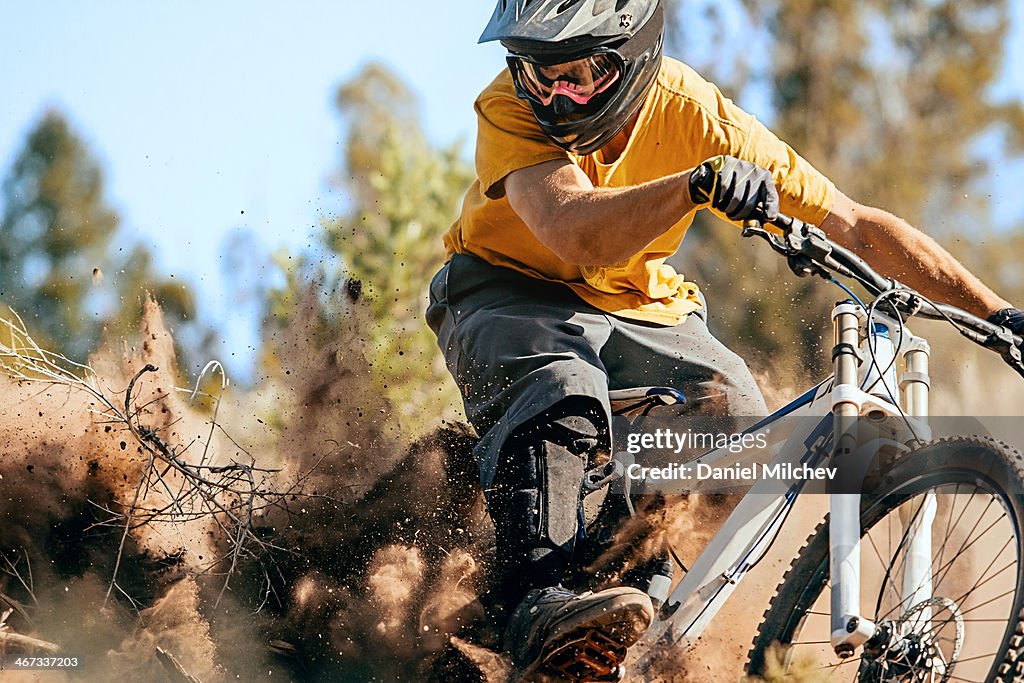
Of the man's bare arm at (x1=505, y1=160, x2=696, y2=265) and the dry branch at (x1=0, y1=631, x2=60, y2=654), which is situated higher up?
the man's bare arm at (x1=505, y1=160, x2=696, y2=265)

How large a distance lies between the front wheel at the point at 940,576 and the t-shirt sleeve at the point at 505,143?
152 centimetres

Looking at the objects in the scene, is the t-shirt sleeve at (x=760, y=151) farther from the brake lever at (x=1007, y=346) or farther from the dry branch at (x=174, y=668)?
the dry branch at (x=174, y=668)

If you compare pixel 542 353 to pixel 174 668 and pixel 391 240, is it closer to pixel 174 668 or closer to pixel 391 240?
pixel 174 668

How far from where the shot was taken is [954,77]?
1533 cm

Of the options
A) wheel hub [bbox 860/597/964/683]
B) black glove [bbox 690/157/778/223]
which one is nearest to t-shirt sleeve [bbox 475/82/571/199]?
black glove [bbox 690/157/778/223]

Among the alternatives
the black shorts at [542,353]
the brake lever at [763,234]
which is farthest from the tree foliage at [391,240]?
the brake lever at [763,234]

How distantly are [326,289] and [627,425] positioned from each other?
3218 mm

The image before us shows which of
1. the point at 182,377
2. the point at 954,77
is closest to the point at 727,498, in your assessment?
the point at 182,377

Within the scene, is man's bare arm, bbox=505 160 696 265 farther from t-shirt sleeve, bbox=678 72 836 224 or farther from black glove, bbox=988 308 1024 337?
black glove, bbox=988 308 1024 337

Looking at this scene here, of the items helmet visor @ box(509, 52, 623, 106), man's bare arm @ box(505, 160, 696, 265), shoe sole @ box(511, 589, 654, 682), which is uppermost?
helmet visor @ box(509, 52, 623, 106)

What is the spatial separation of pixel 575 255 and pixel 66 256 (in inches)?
229

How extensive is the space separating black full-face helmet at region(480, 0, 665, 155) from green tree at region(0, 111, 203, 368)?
3.39 m

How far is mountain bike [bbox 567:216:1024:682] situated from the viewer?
3705mm

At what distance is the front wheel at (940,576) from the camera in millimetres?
3682
